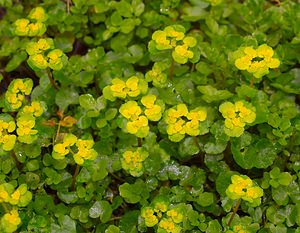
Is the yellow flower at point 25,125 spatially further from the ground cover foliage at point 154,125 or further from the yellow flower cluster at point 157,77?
the yellow flower cluster at point 157,77

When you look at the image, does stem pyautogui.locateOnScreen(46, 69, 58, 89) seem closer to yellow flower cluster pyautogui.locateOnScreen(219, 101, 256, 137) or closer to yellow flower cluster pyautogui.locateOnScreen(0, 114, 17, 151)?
yellow flower cluster pyautogui.locateOnScreen(0, 114, 17, 151)

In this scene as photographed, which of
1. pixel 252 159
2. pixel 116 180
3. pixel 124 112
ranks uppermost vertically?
pixel 124 112

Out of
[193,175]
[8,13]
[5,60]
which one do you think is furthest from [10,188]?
[8,13]

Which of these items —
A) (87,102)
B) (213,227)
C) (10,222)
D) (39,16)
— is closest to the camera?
(10,222)

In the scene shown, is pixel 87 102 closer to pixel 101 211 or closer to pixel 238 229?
pixel 101 211

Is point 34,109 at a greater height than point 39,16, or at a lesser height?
lesser

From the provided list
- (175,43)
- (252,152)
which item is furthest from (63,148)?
(252,152)

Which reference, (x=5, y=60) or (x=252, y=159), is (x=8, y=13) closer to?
(x=5, y=60)

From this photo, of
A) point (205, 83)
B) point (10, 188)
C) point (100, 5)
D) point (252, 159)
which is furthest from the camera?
point (100, 5)
